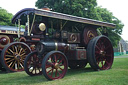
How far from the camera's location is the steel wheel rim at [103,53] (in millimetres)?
8195

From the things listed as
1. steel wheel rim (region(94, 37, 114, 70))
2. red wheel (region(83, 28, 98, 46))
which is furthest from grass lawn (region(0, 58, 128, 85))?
red wheel (region(83, 28, 98, 46))

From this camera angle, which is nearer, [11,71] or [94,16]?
[11,71]

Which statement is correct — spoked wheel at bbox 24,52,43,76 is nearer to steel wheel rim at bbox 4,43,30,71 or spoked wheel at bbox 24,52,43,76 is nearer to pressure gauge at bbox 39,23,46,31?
pressure gauge at bbox 39,23,46,31

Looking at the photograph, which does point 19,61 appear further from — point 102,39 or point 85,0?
point 85,0

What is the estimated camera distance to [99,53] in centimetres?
816

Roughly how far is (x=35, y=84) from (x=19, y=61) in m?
4.70

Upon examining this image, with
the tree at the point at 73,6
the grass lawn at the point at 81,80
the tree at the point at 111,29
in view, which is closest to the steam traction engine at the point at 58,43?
the grass lawn at the point at 81,80

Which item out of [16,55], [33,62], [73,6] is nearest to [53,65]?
[33,62]

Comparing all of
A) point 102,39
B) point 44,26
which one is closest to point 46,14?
point 44,26

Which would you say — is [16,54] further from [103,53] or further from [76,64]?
[103,53]

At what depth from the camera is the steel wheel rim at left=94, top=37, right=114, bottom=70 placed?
8195mm

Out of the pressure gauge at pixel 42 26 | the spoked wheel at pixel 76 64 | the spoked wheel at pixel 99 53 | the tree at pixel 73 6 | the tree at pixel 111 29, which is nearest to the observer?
the pressure gauge at pixel 42 26

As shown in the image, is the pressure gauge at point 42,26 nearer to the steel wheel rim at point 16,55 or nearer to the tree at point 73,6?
the steel wheel rim at point 16,55

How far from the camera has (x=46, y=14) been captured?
21.1 feet
